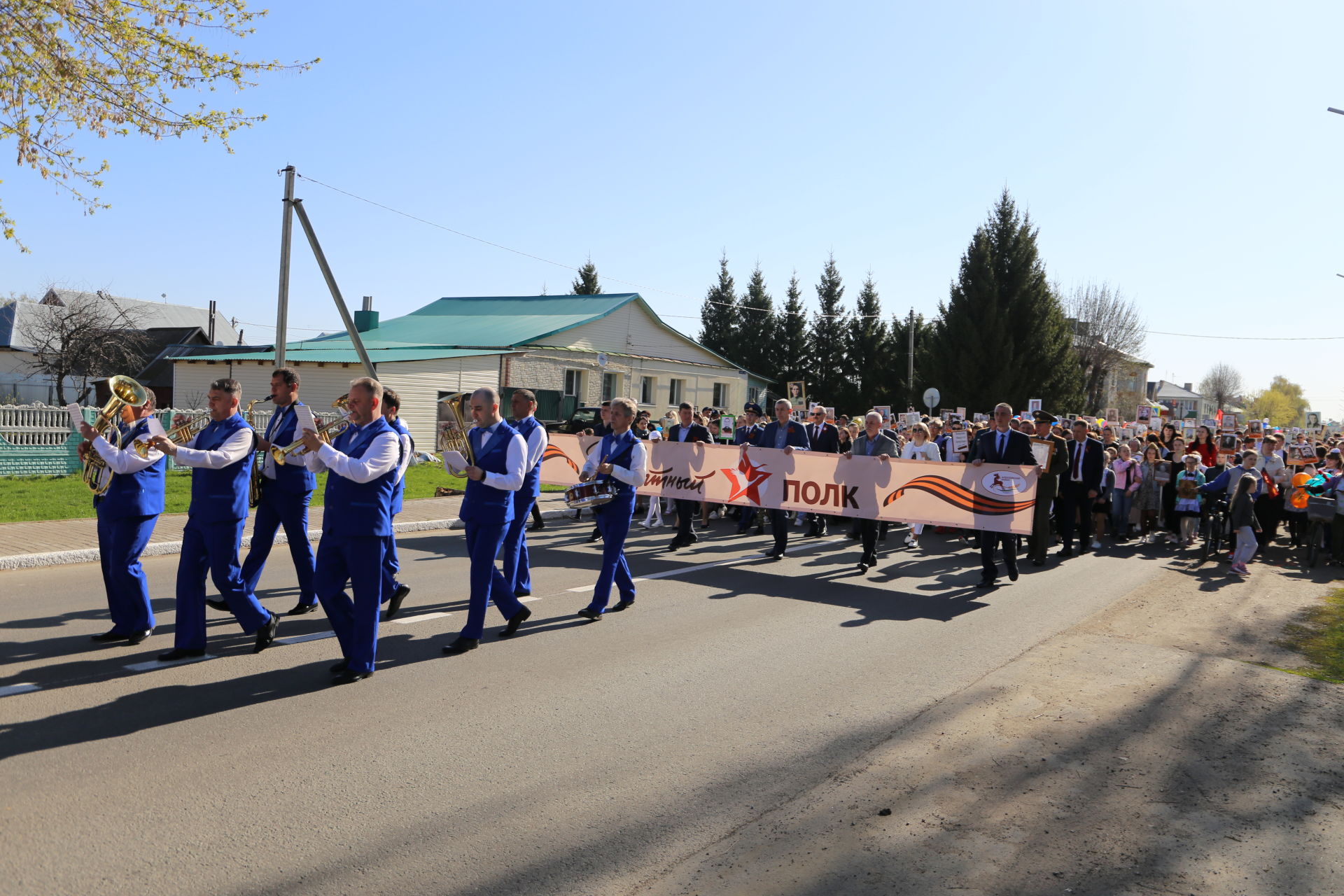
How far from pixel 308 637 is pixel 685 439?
26.9 ft

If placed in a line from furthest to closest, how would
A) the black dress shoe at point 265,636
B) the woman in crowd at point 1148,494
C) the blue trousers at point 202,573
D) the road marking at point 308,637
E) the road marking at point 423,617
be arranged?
the woman in crowd at point 1148,494 < the road marking at point 423,617 < the road marking at point 308,637 < the black dress shoe at point 265,636 < the blue trousers at point 202,573

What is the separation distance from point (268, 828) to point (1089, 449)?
42.6ft

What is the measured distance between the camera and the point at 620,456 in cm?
875

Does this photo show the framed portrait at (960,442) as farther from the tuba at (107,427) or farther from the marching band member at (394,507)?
the tuba at (107,427)

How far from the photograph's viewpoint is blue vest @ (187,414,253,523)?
663 cm

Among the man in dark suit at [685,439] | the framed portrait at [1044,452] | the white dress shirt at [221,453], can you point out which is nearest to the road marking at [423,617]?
the white dress shirt at [221,453]

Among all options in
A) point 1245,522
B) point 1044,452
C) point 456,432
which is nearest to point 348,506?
point 456,432

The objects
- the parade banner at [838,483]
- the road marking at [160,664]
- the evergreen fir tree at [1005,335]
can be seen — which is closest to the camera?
the road marking at [160,664]

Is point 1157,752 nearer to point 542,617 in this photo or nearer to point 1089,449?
point 542,617

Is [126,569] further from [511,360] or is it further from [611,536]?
[511,360]

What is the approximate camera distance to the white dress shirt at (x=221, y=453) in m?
6.37

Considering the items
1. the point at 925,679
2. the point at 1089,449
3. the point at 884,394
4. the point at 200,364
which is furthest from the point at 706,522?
the point at 884,394

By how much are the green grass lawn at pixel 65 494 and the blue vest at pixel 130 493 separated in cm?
581

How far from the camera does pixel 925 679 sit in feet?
23.3
